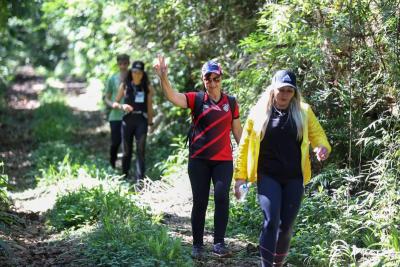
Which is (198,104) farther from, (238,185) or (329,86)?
(329,86)

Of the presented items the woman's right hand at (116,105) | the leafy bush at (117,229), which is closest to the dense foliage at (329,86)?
the leafy bush at (117,229)

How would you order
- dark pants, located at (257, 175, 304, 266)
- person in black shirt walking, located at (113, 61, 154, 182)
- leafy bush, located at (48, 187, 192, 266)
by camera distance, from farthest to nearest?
1. person in black shirt walking, located at (113, 61, 154, 182)
2. leafy bush, located at (48, 187, 192, 266)
3. dark pants, located at (257, 175, 304, 266)

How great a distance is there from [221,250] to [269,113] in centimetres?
172

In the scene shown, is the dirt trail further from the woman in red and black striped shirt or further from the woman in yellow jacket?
the woman in yellow jacket

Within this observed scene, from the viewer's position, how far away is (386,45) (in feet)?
24.1

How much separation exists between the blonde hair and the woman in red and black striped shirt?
893 mm

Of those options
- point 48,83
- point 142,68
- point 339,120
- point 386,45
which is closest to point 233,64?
point 142,68

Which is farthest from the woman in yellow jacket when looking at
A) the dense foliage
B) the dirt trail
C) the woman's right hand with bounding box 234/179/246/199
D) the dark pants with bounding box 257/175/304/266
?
the dirt trail

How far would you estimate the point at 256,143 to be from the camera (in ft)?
18.5

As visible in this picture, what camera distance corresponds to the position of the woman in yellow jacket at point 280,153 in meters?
5.58

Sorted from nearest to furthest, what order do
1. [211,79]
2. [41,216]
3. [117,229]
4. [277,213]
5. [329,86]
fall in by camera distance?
[277,213]
[211,79]
[117,229]
[329,86]
[41,216]

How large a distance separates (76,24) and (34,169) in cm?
360

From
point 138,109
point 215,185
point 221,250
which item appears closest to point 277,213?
point 215,185

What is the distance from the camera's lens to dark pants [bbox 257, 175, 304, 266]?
217 inches
